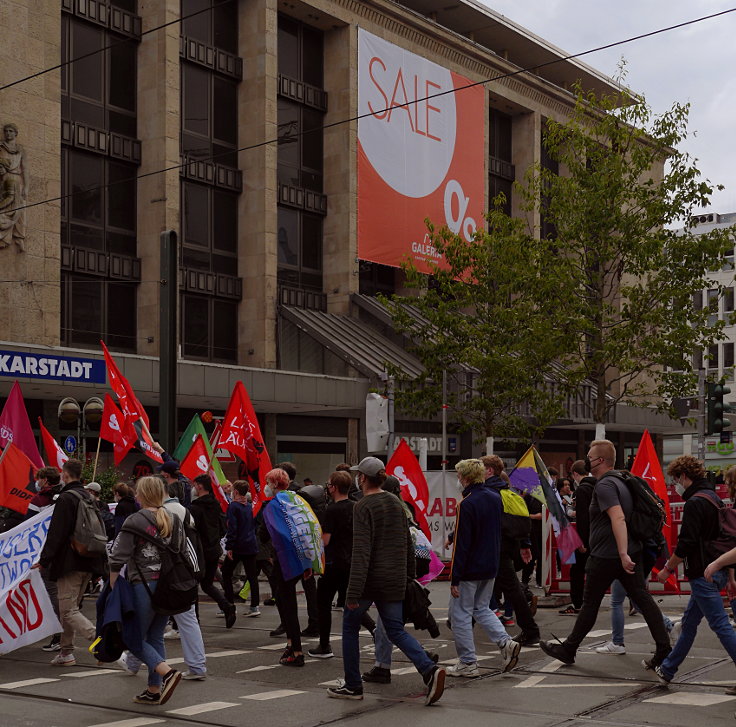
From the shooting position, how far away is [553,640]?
38.1 ft

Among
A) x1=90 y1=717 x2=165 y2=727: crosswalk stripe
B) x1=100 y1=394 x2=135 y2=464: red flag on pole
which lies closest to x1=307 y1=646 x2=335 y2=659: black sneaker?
x1=90 y1=717 x2=165 y2=727: crosswalk stripe

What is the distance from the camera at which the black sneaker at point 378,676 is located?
30.7 feet

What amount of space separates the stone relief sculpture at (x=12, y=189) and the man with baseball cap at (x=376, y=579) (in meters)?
21.7

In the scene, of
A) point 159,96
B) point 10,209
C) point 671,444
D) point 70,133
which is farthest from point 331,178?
point 671,444

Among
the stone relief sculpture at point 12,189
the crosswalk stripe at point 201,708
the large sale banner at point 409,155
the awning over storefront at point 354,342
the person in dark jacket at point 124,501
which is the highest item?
the large sale banner at point 409,155

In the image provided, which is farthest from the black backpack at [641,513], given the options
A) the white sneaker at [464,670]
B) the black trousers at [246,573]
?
the black trousers at [246,573]

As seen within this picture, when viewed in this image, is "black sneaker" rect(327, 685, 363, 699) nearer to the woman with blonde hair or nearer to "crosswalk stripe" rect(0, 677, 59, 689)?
the woman with blonde hair

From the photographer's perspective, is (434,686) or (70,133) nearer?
(434,686)

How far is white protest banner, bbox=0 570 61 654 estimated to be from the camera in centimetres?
1067

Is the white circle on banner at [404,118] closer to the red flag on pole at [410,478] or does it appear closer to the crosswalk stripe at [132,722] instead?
the red flag on pole at [410,478]

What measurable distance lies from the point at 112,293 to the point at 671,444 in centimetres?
6901

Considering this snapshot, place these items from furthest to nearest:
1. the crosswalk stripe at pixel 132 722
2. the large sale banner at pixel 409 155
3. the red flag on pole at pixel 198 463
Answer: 1. the large sale banner at pixel 409 155
2. the red flag on pole at pixel 198 463
3. the crosswalk stripe at pixel 132 722

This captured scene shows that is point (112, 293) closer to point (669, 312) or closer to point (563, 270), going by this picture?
point (563, 270)

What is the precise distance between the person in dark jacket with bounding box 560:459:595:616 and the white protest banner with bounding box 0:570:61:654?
16.0 feet
